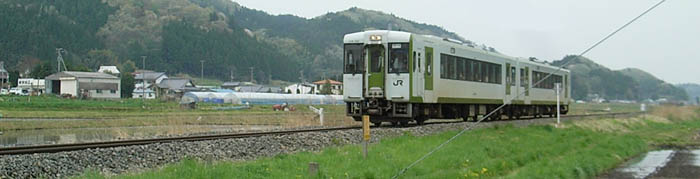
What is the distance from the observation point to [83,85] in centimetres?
7631

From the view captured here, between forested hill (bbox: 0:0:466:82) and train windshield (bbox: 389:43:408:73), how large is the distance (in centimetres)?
8945

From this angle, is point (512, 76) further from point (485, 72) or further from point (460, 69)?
point (460, 69)

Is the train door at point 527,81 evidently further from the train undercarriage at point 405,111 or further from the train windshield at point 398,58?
the train windshield at point 398,58

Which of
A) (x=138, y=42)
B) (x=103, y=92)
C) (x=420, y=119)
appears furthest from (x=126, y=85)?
(x=420, y=119)

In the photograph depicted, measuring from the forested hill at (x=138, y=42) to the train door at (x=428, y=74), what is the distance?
293ft

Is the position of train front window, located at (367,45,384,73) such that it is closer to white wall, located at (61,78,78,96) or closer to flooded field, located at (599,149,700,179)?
flooded field, located at (599,149,700,179)

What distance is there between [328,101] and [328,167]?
67360mm

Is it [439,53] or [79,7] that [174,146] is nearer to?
[439,53]

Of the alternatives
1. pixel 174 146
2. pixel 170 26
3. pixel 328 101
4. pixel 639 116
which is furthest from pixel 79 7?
pixel 174 146

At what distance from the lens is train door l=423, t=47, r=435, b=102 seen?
820 inches

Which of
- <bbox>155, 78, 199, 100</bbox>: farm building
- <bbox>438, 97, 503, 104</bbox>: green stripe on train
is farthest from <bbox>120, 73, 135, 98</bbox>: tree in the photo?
<bbox>438, 97, 503, 104</bbox>: green stripe on train

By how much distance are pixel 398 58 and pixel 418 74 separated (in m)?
0.76

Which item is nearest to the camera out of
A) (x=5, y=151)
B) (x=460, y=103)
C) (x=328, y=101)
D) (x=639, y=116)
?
(x=5, y=151)

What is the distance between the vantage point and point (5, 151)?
39.2ft
